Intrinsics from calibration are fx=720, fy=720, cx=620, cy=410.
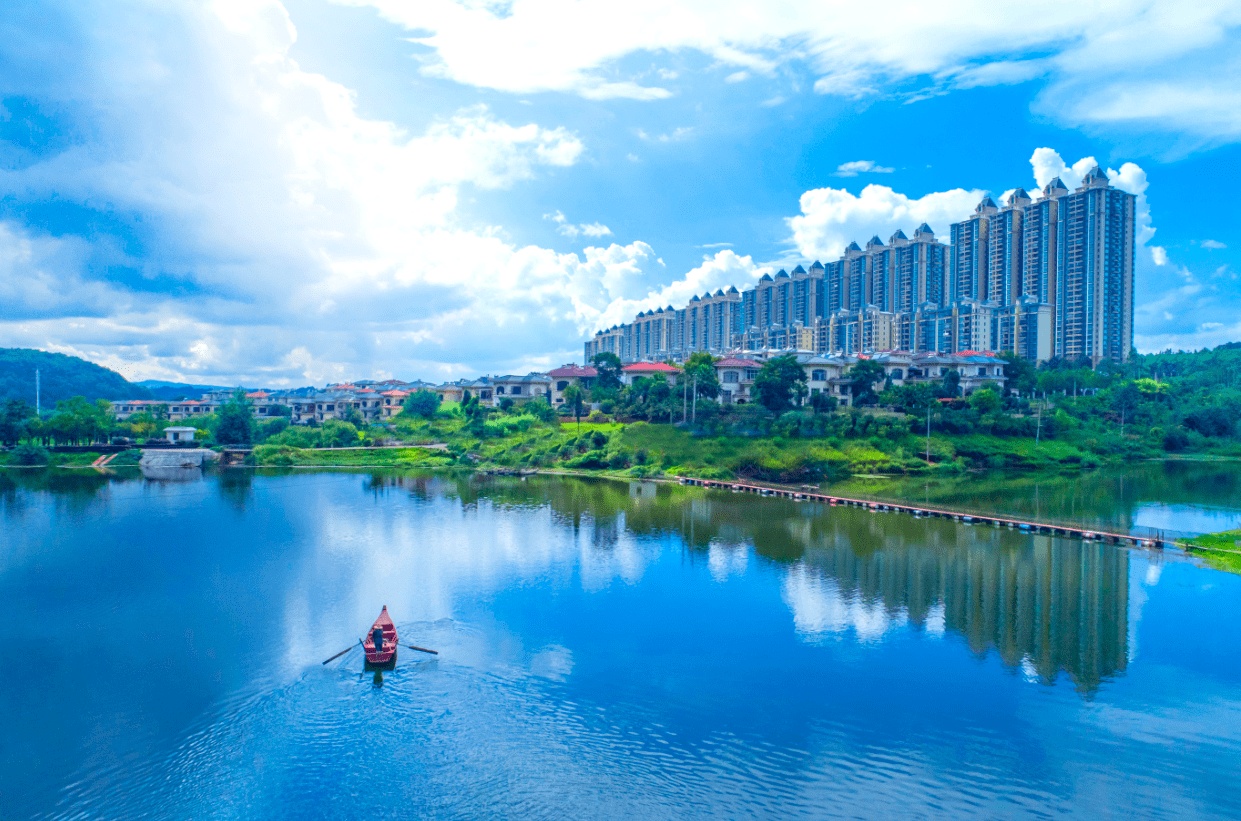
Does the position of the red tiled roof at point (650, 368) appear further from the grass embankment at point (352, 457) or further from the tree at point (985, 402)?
the tree at point (985, 402)

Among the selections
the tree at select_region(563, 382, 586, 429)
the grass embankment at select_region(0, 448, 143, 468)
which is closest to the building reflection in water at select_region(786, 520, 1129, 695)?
the tree at select_region(563, 382, 586, 429)

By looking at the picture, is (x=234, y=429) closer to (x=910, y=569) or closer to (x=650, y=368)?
(x=650, y=368)

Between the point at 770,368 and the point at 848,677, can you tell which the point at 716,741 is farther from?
the point at 770,368

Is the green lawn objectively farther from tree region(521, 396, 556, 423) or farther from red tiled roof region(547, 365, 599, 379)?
red tiled roof region(547, 365, 599, 379)

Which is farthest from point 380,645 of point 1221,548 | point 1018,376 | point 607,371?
point 1018,376

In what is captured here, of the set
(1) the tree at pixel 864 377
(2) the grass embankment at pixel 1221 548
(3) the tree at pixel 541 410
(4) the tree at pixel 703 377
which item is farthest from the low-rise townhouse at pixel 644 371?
(2) the grass embankment at pixel 1221 548

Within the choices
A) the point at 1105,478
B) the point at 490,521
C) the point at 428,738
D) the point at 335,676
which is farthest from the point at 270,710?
the point at 1105,478
